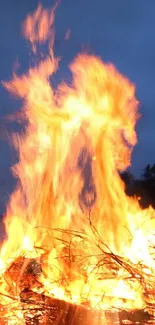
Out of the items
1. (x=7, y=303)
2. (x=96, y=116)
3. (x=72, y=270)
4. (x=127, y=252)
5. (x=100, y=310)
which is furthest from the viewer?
(x=96, y=116)

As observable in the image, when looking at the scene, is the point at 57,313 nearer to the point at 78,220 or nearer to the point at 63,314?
the point at 63,314

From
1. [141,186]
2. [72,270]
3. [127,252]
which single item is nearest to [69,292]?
[72,270]

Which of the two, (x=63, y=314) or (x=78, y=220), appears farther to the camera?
(x=78, y=220)

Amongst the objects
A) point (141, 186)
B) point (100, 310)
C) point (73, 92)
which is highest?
point (141, 186)

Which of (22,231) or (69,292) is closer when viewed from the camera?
(69,292)

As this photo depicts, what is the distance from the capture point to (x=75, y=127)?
897cm

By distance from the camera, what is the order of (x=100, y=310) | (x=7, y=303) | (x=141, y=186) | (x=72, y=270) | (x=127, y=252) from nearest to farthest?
(x=100, y=310) → (x=7, y=303) → (x=72, y=270) → (x=127, y=252) → (x=141, y=186)

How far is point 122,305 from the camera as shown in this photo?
6039mm

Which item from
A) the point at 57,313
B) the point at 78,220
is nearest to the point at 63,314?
the point at 57,313

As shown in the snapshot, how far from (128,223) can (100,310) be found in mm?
2630

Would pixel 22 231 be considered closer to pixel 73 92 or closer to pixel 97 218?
pixel 97 218

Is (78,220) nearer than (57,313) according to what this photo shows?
No

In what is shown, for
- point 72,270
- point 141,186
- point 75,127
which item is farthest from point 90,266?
point 141,186

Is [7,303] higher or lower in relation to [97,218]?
lower
